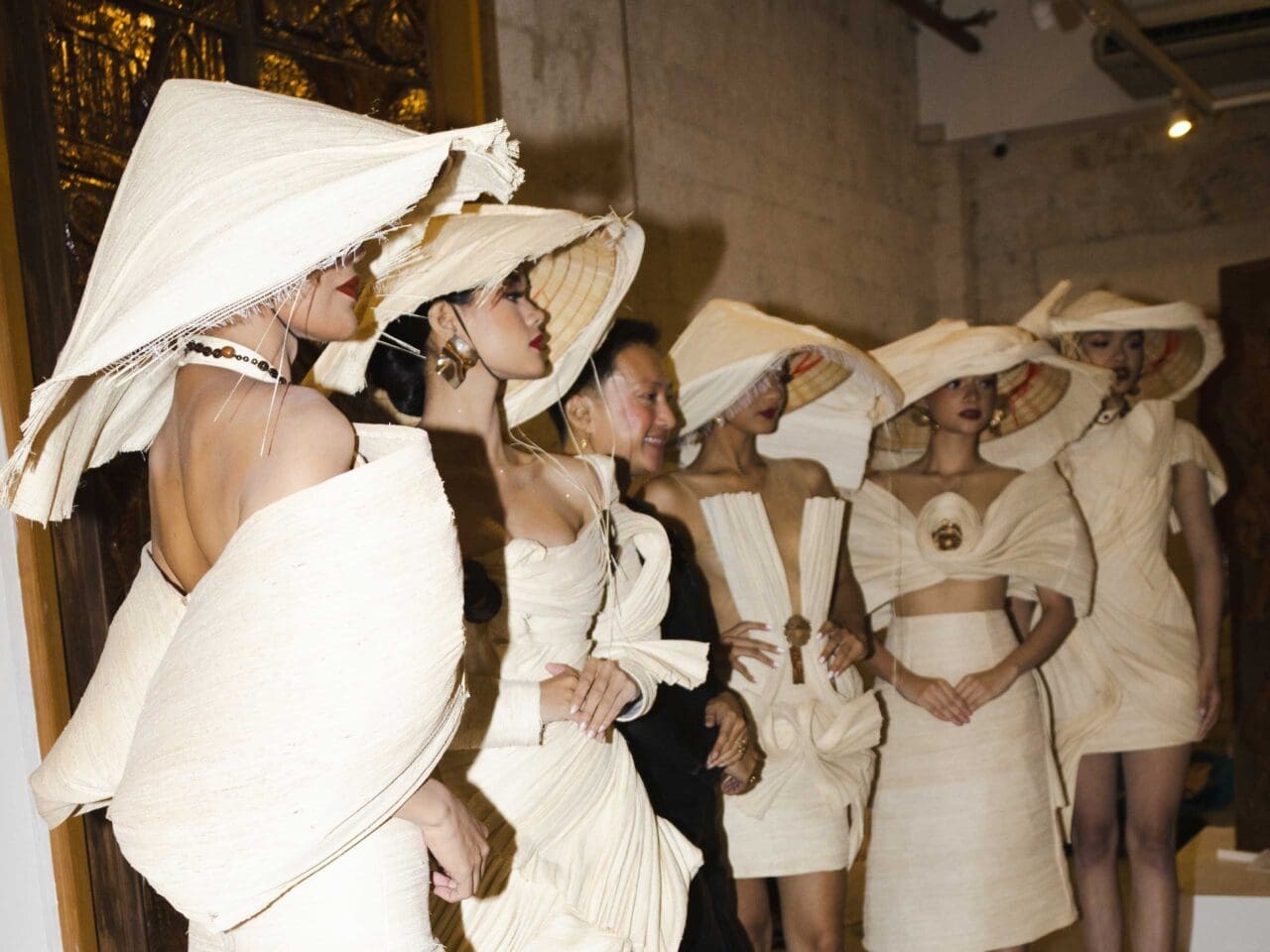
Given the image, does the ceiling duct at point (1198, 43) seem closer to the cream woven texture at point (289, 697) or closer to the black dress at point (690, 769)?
the black dress at point (690, 769)

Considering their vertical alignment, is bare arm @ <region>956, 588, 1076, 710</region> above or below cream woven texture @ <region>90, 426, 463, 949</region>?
below

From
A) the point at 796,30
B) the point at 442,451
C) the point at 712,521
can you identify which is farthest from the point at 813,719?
the point at 796,30

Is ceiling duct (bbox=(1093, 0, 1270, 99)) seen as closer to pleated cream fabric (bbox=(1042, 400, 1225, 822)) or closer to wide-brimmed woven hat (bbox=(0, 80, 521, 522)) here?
pleated cream fabric (bbox=(1042, 400, 1225, 822))

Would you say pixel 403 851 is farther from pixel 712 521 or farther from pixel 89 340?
pixel 712 521

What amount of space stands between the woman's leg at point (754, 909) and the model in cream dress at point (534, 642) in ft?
2.95

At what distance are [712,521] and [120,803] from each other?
206 centimetres

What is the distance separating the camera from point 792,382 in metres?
4.00

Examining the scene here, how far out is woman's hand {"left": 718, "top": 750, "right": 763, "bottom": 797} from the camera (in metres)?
3.22

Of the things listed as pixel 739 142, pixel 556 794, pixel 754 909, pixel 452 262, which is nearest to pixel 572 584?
pixel 556 794

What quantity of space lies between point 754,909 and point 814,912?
0.15 m

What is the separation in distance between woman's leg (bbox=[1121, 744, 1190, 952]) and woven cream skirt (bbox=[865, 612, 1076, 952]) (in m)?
0.41

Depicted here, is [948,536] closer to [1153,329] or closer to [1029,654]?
[1029,654]

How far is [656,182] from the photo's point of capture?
5750mm

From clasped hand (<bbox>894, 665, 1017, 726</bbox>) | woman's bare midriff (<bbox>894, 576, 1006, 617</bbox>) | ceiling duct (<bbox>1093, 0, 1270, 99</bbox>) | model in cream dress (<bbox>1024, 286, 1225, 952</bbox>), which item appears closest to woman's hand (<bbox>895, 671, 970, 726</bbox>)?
clasped hand (<bbox>894, 665, 1017, 726</bbox>)
